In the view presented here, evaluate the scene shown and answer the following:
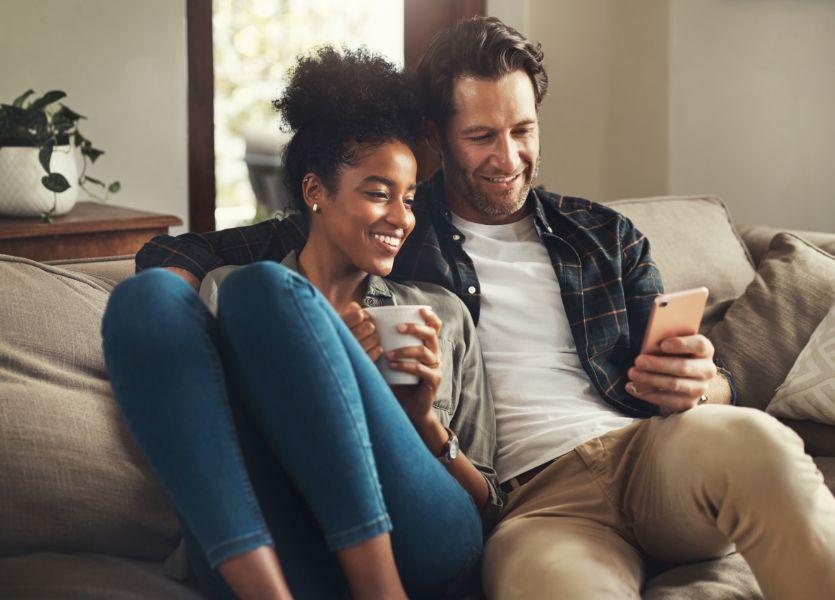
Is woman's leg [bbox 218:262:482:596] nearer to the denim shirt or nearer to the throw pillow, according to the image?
the denim shirt

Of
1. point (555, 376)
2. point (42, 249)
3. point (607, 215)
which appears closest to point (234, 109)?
point (42, 249)

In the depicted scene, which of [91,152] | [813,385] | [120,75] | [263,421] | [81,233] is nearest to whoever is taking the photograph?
[263,421]

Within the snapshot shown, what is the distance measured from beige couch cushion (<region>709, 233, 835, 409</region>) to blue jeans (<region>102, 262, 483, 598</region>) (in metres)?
1.00

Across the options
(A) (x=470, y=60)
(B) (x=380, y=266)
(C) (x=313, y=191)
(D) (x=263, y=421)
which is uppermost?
(A) (x=470, y=60)

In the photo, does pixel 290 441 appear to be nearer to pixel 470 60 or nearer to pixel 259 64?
pixel 470 60

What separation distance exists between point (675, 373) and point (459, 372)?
35 centimetres

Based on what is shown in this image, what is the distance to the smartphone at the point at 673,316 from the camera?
1.28 metres

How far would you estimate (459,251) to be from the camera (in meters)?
1.75

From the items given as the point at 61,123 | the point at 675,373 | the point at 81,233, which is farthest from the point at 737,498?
the point at 61,123

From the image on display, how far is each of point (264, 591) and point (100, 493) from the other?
0.39m

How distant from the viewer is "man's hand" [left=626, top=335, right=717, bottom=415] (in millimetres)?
1359

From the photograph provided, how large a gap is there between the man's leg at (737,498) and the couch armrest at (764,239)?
1145 millimetres

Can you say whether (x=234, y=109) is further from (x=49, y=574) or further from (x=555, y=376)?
(x=49, y=574)

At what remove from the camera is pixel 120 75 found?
2850 millimetres
